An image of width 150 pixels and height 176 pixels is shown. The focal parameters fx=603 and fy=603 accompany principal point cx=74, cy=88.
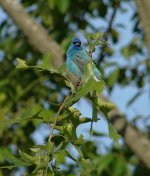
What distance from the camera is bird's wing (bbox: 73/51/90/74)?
1.25 metres

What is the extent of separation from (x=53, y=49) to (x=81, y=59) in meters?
2.26

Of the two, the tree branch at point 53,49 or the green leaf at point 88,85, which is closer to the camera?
the green leaf at point 88,85

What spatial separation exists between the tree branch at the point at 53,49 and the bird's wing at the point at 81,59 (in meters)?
2.09

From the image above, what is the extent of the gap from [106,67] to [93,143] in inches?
20.2

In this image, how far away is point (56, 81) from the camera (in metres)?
4.04

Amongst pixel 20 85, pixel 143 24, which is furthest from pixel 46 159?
pixel 20 85

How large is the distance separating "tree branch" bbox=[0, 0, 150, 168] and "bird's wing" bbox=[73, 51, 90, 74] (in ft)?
6.85

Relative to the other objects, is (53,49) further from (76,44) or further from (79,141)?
(79,141)

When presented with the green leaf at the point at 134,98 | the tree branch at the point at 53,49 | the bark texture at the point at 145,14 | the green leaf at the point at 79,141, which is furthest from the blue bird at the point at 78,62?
the green leaf at the point at 134,98

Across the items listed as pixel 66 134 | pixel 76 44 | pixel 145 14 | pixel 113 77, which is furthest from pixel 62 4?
pixel 66 134

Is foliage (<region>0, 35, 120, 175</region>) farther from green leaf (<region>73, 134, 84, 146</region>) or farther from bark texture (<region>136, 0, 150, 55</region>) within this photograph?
bark texture (<region>136, 0, 150, 55</region>)

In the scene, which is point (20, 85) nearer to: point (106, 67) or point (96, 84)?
point (106, 67)

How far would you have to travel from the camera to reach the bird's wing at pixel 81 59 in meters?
1.25

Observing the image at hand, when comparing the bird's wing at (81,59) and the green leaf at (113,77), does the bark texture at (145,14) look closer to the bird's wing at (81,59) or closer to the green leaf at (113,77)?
the green leaf at (113,77)
